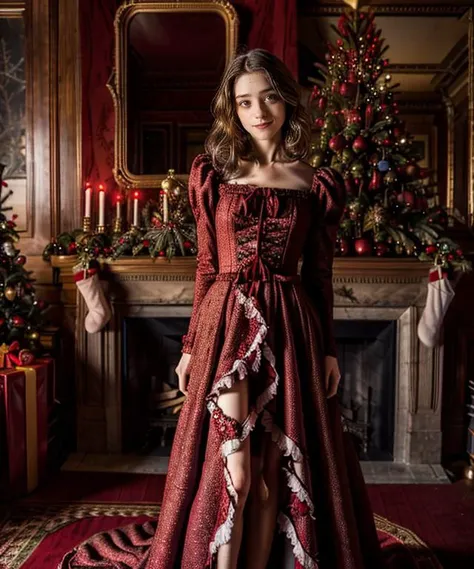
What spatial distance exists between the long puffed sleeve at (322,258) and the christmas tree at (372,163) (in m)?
1.50

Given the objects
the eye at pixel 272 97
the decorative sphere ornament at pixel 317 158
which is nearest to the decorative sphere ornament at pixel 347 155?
the decorative sphere ornament at pixel 317 158

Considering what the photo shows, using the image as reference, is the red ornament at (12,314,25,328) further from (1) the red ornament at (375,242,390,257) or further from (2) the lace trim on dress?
(1) the red ornament at (375,242,390,257)

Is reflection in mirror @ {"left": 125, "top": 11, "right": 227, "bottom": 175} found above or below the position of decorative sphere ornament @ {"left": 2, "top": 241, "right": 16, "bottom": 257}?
above

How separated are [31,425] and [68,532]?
64cm

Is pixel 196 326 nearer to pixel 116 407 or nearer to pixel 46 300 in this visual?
pixel 116 407

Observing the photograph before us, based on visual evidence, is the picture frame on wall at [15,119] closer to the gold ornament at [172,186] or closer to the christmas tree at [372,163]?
the gold ornament at [172,186]

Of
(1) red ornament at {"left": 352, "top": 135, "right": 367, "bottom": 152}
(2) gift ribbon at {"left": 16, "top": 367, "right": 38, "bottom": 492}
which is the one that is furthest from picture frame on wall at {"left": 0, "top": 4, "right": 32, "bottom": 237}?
(1) red ornament at {"left": 352, "top": 135, "right": 367, "bottom": 152}

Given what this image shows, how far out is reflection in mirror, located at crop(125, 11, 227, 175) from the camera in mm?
3662

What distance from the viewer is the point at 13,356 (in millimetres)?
2986

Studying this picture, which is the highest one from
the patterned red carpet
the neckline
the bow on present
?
the neckline

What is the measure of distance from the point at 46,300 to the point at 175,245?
104cm

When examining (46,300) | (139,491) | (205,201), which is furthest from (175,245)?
(205,201)

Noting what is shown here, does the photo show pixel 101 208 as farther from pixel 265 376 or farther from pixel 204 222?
pixel 265 376

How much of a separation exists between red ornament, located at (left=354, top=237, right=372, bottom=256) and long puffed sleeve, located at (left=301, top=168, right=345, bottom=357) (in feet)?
4.95
